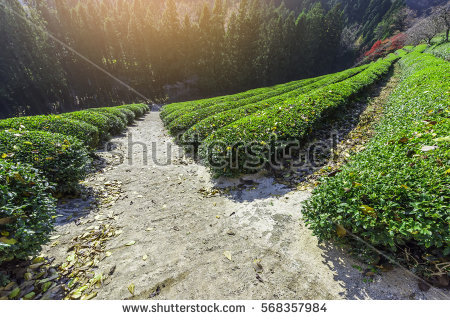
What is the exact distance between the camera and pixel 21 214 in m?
2.25

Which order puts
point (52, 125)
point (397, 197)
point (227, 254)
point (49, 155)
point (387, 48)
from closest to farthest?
point (397, 197) < point (227, 254) < point (49, 155) < point (52, 125) < point (387, 48)

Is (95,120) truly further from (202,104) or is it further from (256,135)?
(256,135)

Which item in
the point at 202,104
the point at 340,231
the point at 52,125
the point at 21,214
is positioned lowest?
the point at 340,231

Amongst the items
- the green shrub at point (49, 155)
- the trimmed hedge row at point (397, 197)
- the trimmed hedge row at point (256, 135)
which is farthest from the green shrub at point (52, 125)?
the trimmed hedge row at point (397, 197)

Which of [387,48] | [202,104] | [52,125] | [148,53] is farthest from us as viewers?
[387,48]

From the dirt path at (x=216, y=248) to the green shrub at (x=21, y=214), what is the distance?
63 centimetres

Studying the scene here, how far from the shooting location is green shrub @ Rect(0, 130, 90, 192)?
12.5ft

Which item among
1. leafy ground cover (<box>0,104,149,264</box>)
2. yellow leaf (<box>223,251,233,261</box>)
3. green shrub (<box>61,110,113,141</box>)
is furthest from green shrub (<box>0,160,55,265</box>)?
green shrub (<box>61,110,113,141</box>)

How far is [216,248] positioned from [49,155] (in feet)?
13.2

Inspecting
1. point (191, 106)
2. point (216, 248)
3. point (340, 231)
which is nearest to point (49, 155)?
point (216, 248)

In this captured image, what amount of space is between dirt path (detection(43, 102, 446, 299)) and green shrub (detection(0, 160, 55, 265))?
0.63 m

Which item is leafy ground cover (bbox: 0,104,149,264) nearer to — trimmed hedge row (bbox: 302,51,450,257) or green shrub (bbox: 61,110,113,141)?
green shrub (bbox: 61,110,113,141)

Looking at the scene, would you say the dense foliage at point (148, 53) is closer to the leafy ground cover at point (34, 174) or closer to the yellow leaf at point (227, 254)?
the leafy ground cover at point (34, 174)
